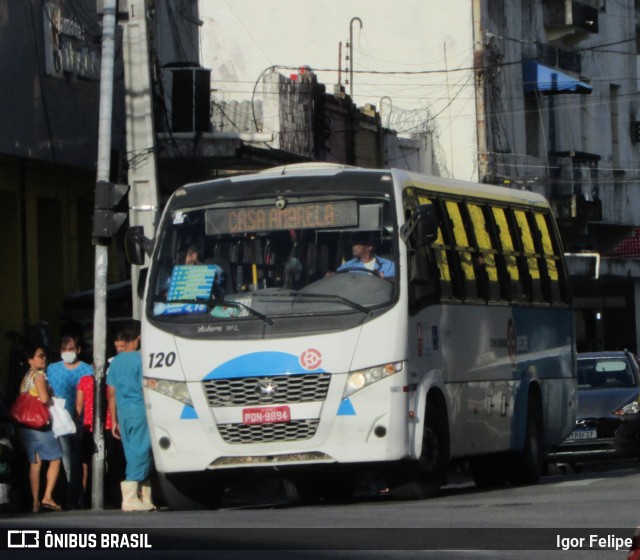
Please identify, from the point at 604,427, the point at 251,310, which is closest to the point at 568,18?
the point at 604,427

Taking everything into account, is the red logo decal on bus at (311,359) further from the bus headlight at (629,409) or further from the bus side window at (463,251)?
the bus headlight at (629,409)

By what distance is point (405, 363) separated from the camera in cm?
1415

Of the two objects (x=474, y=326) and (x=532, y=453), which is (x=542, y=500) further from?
(x=532, y=453)

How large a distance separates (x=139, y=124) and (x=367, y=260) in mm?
5430

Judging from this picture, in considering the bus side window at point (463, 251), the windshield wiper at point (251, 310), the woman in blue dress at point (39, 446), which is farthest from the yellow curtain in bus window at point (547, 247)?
the woman in blue dress at point (39, 446)

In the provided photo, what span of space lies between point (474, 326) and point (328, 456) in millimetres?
2849

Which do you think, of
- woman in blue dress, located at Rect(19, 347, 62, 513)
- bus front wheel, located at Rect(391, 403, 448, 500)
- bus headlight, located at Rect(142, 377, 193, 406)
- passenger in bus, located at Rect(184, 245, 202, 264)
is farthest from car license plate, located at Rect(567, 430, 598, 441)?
→ bus headlight, located at Rect(142, 377, 193, 406)

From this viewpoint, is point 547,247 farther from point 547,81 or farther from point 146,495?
point 547,81

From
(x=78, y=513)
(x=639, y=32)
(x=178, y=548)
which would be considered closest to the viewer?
(x=178, y=548)

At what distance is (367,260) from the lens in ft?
47.5

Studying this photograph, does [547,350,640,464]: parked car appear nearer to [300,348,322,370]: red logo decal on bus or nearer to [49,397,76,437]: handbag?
[49,397,76,437]: handbag

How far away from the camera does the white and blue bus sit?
554 inches

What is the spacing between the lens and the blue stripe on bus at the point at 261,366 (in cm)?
1407

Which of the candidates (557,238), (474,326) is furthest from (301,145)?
(474,326)
